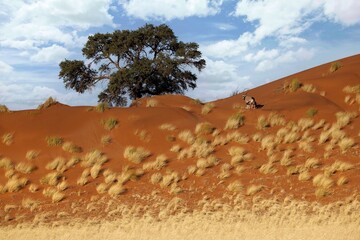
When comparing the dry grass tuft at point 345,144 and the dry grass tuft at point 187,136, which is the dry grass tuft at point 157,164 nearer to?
the dry grass tuft at point 187,136

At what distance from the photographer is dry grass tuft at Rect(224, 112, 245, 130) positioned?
25423mm

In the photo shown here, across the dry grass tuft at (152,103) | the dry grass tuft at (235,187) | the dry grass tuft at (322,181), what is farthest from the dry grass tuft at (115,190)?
the dry grass tuft at (152,103)

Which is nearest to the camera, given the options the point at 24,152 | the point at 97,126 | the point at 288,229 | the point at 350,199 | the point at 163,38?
the point at 288,229

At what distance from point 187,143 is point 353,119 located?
9.98 meters

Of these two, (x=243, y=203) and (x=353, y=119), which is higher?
(x=353, y=119)

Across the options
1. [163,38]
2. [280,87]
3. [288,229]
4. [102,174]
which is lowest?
[288,229]

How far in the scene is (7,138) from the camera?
23453mm

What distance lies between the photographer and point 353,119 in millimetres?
26141

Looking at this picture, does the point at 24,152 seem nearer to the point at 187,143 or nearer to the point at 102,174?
the point at 102,174

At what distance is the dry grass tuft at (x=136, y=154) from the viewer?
21062 millimetres

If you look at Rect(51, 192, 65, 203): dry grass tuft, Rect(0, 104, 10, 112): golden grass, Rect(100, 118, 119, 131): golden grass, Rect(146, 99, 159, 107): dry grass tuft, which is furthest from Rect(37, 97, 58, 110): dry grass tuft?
Rect(51, 192, 65, 203): dry grass tuft

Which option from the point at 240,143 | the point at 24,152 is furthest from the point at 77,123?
the point at 240,143

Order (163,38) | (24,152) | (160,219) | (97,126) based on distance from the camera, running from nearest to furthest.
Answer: (160,219) < (24,152) < (97,126) < (163,38)

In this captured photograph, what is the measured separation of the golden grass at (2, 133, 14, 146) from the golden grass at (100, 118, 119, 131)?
185 inches
